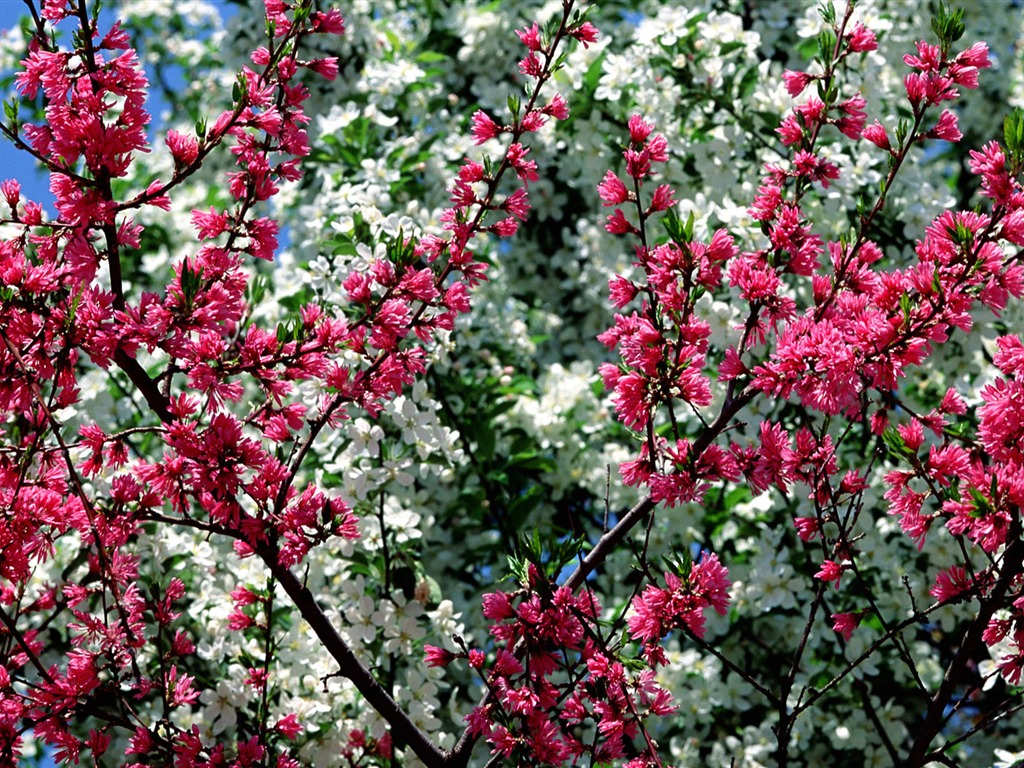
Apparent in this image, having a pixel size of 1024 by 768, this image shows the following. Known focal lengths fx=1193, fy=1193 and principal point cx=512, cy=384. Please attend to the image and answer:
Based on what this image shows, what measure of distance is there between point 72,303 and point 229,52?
132 inches

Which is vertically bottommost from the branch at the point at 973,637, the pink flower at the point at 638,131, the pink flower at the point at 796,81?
the branch at the point at 973,637

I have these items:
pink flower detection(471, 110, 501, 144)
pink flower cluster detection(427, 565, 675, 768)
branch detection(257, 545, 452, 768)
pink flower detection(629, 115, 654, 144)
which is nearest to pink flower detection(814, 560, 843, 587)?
pink flower cluster detection(427, 565, 675, 768)

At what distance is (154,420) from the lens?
3984mm

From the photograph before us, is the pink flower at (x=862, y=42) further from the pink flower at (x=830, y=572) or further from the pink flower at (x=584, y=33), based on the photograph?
the pink flower at (x=830, y=572)

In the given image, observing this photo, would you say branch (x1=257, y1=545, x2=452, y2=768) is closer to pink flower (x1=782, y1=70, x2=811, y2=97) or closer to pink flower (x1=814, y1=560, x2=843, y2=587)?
pink flower (x1=814, y1=560, x2=843, y2=587)

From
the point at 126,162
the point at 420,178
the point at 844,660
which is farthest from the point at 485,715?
the point at 420,178

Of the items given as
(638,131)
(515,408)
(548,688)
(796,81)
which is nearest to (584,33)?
(638,131)

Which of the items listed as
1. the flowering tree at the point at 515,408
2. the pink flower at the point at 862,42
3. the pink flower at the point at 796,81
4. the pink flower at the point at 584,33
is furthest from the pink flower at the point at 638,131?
the pink flower at the point at 862,42

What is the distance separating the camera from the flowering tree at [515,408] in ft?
7.04

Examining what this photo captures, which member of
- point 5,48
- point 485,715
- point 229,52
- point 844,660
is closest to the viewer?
point 485,715

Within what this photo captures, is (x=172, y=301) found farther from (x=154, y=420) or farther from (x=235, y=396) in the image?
(x=154, y=420)

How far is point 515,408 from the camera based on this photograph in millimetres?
4285

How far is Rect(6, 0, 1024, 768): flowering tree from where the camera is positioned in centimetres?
215

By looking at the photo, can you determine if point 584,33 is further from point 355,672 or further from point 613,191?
point 355,672
